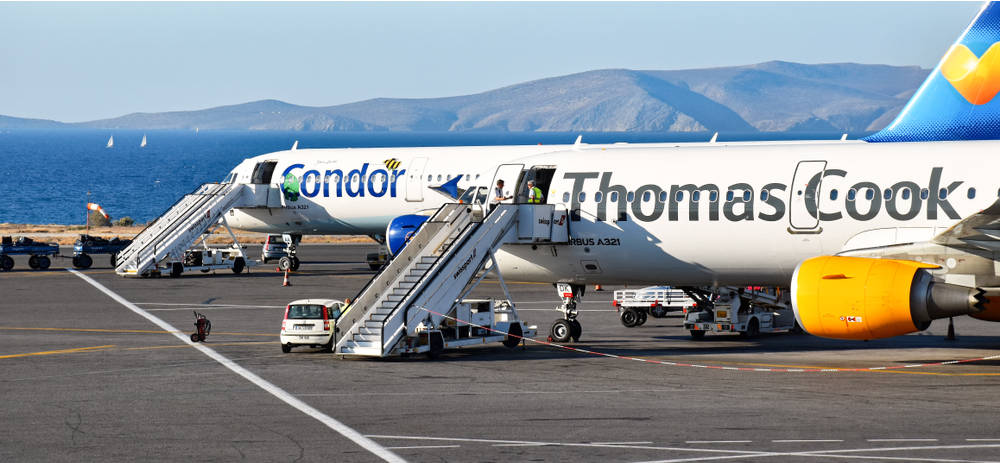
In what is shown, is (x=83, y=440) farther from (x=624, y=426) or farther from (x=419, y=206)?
(x=419, y=206)

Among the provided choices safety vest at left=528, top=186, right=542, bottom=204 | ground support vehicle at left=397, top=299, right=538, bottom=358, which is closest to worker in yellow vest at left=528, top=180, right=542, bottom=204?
safety vest at left=528, top=186, right=542, bottom=204

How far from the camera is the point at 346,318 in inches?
1423

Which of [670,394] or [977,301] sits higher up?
[977,301]

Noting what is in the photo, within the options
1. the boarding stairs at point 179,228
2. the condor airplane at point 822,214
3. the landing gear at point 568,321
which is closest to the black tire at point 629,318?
the landing gear at point 568,321

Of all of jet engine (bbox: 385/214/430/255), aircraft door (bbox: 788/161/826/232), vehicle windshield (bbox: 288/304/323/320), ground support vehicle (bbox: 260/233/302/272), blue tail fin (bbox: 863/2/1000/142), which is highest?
blue tail fin (bbox: 863/2/1000/142)

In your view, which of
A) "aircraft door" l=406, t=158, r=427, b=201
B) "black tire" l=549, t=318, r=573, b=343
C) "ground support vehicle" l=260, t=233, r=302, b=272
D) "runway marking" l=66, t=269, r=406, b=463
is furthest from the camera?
"ground support vehicle" l=260, t=233, r=302, b=272

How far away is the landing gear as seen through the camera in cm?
3956

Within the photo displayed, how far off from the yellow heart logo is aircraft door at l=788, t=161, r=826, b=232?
7048 mm

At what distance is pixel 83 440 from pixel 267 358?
12114 millimetres

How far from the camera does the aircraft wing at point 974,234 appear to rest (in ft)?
102

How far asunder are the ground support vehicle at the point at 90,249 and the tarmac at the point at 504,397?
975 inches

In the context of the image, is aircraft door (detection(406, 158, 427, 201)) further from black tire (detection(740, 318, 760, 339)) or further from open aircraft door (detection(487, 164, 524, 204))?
black tire (detection(740, 318, 760, 339))

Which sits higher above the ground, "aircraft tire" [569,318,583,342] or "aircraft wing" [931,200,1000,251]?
"aircraft wing" [931,200,1000,251]

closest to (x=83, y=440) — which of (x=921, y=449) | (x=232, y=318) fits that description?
(x=921, y=449)
